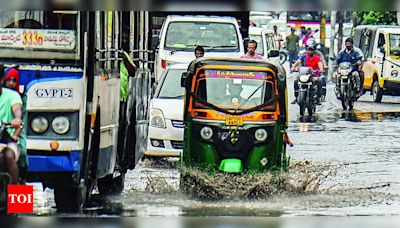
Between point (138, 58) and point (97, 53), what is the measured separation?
135 inches

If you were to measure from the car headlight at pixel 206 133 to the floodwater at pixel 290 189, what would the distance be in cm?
44

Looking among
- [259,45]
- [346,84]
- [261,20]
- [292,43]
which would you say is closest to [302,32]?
[292,43]

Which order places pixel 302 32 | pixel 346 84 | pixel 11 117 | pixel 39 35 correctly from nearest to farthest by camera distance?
pixel 11 117 → pixel 39 35 → pixel 346 84 → pixel 302 32

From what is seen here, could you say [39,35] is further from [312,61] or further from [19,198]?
[312,61]

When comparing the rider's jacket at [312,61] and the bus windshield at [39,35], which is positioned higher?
the bus windshield at [39,35]

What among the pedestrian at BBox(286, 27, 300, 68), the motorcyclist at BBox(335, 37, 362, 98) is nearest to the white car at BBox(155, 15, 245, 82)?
the motorcyclist at BBox(335, 37, 362, 98)

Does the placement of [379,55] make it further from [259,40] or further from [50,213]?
[50,213]

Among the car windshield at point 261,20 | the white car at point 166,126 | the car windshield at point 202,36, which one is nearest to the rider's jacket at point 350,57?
the car windshield at point 202,36

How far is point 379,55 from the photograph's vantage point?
1188 inches

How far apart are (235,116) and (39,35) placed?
3448 mm

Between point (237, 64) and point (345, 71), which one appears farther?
point (345, 71)

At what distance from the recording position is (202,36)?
24.2 m

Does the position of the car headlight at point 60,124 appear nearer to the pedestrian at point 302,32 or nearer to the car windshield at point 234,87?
the car windshield at point 234,87

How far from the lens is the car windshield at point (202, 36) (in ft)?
78.8
